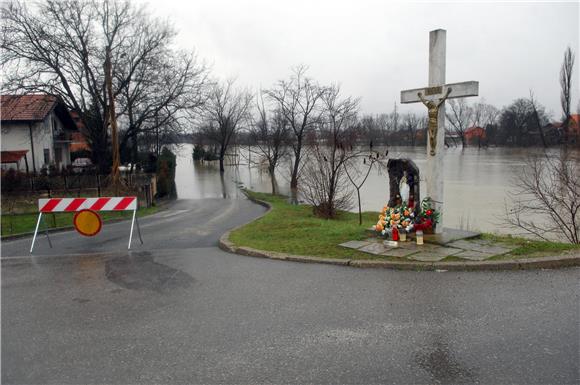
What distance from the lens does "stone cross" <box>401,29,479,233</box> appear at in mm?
7945

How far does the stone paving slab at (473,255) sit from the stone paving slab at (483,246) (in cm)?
13

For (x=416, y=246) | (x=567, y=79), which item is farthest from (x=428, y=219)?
(x=567, y=79)

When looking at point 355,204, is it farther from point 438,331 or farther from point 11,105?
point 11,105

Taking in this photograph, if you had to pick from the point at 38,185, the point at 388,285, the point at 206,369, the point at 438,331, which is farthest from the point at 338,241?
the point at 38,185

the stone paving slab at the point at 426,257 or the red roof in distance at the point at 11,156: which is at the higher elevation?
the red roof in distance at the point at 11,156

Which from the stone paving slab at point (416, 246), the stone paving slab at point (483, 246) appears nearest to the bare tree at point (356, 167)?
the stone paving slab at point (416, 246)

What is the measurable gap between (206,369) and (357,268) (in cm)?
335

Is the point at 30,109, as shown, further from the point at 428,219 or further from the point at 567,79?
the point at 567,79

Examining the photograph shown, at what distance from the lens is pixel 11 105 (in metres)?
29.8

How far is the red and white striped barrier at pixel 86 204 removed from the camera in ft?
30.8

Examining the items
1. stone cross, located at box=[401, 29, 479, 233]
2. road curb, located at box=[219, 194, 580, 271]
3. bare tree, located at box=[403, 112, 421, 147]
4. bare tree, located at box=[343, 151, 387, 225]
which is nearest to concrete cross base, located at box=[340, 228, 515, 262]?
road curb, located at box=[219, 194, 580, 271]

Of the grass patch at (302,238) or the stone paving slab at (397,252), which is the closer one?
the stone paving slab at (397,252)

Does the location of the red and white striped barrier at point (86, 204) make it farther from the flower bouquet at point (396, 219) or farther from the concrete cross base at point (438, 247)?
the flower bouquet at point (396, 219)

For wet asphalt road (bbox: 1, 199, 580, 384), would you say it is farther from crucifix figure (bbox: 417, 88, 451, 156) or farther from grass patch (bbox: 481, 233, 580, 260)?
crucifix figure (bbox: 417, 88, 451, 156)
